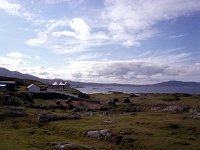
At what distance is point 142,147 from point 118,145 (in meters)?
3.57

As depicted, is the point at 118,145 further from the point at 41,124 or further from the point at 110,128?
the point at 41,124

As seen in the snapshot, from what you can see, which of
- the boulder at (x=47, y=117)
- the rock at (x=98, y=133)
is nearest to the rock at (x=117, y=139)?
the rock at (x=98, y=133)

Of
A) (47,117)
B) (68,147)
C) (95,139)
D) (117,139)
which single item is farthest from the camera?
(47,117)

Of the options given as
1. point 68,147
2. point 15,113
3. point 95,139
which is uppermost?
point 15,113

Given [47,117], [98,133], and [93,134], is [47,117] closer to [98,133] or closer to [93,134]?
[93,134]

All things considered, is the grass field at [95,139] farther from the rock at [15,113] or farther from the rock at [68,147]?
the rock at [15,113]

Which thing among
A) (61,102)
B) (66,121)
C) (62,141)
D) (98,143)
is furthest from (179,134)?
(61,102)

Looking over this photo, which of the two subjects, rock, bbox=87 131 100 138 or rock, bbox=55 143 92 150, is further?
rock, bbox=87 131 100 138

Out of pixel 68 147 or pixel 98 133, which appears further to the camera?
pixel 98 133

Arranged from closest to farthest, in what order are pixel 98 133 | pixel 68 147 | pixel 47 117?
pixel 68 147, pixel 98 133, pixel 47 117

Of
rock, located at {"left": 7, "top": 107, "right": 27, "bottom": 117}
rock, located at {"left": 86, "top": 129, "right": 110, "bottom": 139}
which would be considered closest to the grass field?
rock, located at {"left": 86, "top": 129, "right": 110, "bottom": 139}

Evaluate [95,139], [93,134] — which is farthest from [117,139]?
[93,134]

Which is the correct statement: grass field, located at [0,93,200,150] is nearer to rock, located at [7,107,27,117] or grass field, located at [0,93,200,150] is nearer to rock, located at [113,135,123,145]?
rock, located at [113,135,123,145]

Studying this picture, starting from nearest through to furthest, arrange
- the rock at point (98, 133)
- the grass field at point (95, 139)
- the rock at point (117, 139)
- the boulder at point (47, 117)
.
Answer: the grass field at point (95, 139) < the rock at point (117, 139) < the rock at point (98, 133) < the boulder at point (47, 117)
